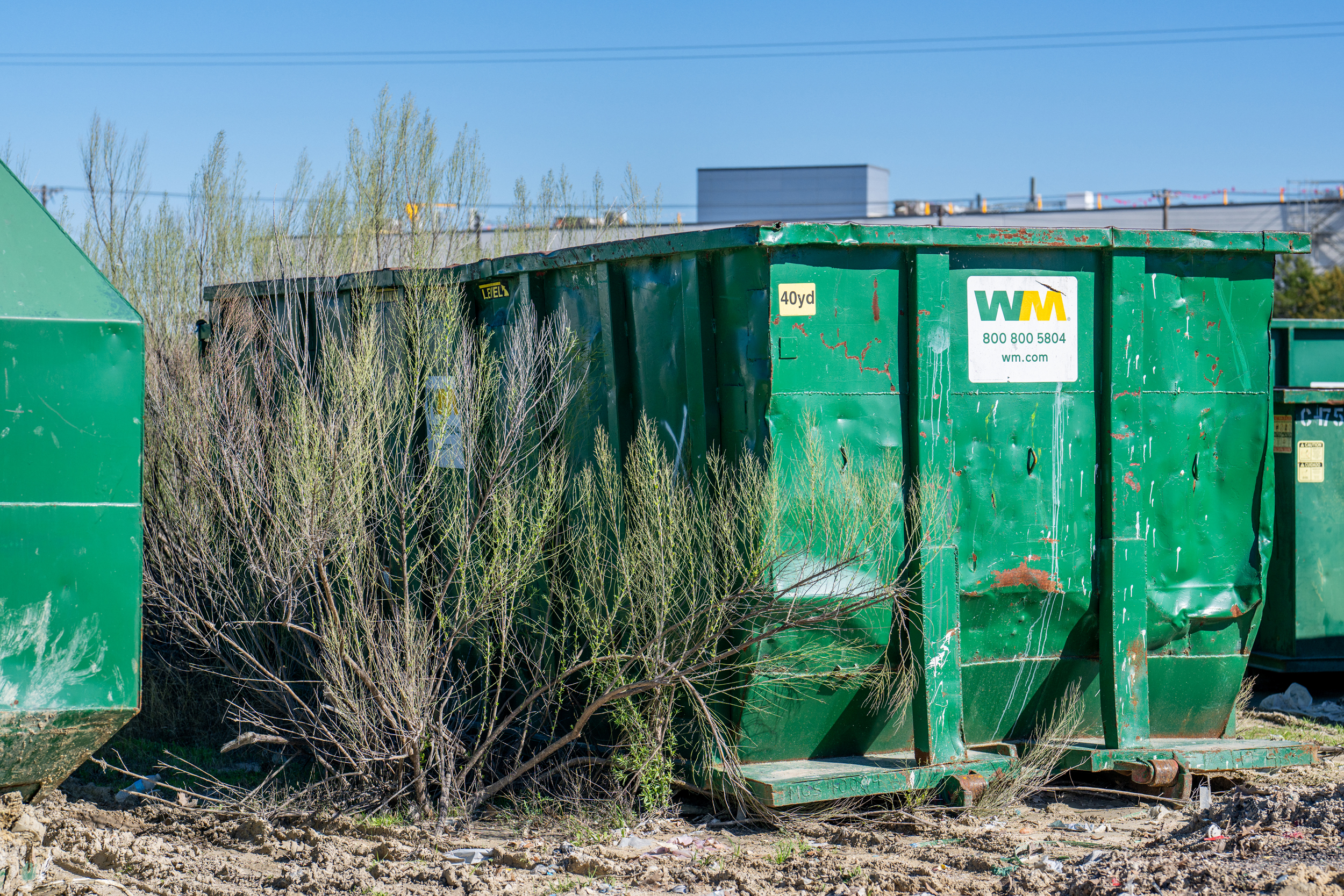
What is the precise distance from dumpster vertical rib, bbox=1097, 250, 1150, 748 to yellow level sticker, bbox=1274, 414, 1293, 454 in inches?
103

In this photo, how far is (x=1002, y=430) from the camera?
4590 millimetres

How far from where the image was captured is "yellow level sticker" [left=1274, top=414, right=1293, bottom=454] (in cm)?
682

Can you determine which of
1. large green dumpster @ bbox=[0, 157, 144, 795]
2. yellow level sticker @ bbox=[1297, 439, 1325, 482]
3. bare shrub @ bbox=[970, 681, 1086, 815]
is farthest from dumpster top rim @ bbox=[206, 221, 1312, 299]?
yellow level sticker @ bbox=[1297, 439, 1325, 482]

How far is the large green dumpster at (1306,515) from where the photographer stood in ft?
22.4

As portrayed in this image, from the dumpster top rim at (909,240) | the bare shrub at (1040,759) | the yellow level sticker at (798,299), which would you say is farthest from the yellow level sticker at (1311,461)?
the yellow level sticker at (798,299)

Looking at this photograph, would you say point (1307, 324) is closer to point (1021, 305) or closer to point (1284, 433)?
point (1284, 433)

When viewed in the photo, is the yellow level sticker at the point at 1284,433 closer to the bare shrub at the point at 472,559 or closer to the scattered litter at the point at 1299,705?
the scattered litter at the point at 1299,705

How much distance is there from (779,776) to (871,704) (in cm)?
47

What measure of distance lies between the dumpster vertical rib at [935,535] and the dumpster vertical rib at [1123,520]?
26.1 inches

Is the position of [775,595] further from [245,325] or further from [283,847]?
[245,325]

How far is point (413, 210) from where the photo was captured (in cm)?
1056

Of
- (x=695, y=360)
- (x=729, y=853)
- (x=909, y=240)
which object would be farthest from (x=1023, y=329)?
(x=729, y=853)

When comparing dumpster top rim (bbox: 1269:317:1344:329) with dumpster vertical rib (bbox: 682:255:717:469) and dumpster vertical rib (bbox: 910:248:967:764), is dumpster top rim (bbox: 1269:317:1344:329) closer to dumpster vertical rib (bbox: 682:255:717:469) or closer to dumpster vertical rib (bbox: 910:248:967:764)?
dumpster vertical rib (bbox: 910:248:967:764)

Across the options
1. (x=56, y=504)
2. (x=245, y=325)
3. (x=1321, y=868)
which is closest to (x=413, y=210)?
(x=245, y=325)
